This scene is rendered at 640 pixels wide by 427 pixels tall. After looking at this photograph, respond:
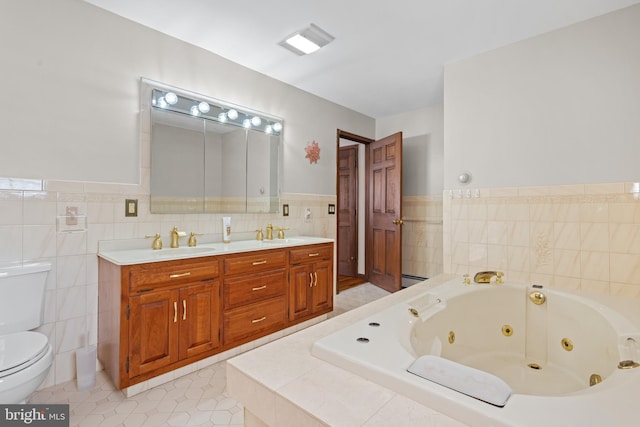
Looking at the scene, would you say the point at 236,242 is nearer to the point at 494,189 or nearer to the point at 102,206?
the point at 102,206

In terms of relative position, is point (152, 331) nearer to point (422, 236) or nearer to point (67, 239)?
point (67, 239)

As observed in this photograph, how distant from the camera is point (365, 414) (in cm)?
82

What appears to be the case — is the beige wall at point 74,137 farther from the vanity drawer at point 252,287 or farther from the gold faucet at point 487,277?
the gold faucet at point 487,277

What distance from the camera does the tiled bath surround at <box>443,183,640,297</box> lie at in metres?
2.00

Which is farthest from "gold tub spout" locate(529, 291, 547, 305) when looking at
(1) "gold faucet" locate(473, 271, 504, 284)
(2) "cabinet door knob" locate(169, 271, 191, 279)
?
(2) "cabinet door knob" locate(169, 271, 191, 279)

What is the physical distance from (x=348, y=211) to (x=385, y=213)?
34.9 inches

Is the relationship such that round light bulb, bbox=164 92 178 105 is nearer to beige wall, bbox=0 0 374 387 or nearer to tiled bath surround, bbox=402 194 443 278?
beige wall, bbox=0 0 374 387

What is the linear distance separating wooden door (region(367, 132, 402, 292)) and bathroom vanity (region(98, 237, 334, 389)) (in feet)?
5.42

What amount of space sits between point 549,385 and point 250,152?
9.06ft

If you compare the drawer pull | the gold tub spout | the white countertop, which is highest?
the white countertop

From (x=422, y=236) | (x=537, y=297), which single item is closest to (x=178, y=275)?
(x=537, y=297)

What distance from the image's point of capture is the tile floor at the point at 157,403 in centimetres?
155

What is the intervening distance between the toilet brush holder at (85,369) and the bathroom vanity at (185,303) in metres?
0.07

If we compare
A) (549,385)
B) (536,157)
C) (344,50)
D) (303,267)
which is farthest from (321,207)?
(549,385)
